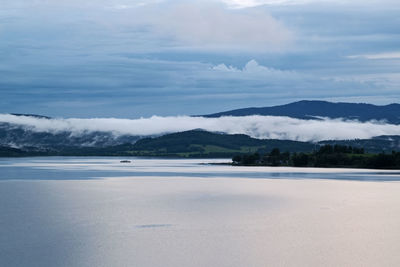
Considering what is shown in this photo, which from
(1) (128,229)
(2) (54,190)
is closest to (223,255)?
(1) (128,229)

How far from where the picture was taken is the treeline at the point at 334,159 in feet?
394

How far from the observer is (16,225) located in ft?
119

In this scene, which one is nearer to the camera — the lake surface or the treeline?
the lake surface

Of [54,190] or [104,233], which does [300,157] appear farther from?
[104,233]

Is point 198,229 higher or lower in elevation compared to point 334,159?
lower

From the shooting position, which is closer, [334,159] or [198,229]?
[198,229]

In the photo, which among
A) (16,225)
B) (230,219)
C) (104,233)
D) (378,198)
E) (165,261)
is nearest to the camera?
(165,261)

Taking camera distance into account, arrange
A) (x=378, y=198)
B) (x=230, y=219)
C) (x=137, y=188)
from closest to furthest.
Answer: (x=230, y=219) → (x=378, y=198) → (x=137, y=188)

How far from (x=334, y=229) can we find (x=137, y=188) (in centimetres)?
3464

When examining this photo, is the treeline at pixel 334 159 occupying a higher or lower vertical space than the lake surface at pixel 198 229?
higher

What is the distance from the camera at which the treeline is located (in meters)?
120

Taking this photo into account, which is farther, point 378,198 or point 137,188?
point 137,188

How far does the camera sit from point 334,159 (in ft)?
441

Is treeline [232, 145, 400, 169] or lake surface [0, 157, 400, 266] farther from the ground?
treeline [232, 145, 400, 169]
